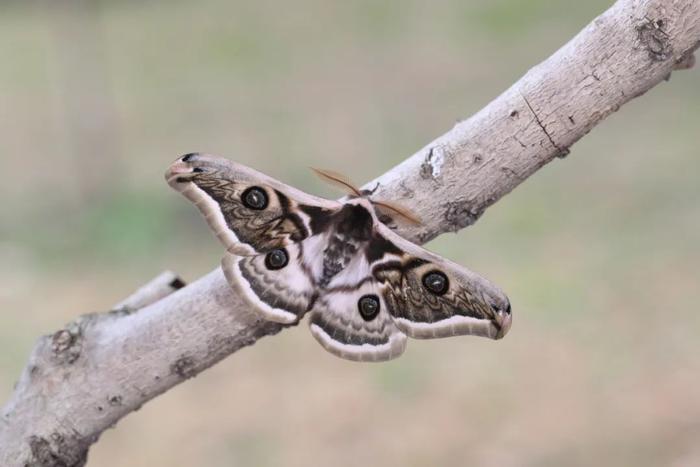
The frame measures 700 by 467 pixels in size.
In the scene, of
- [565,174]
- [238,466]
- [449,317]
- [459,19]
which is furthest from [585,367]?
[459,19]

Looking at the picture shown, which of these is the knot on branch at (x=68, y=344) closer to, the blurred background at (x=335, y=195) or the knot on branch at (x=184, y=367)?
the knot on branch at (x=184, y=367)

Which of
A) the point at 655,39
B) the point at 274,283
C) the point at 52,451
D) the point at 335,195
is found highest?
the point at 335,195

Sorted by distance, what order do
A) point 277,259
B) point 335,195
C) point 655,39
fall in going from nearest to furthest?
point 655,39, point 277,259, point 335,195

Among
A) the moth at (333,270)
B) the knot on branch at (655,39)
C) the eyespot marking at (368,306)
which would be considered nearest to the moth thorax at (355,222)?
the moth at (333,270)

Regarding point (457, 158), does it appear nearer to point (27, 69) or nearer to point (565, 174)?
point (565, 174)

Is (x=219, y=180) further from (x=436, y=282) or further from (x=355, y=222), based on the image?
(x=436, y=282)

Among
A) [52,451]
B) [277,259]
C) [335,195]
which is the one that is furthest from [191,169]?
[335,195]

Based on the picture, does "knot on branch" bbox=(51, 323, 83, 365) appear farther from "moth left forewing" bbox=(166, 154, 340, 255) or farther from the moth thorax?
the moth thorax

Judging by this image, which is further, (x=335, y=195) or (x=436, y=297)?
(x=335, y=195)
